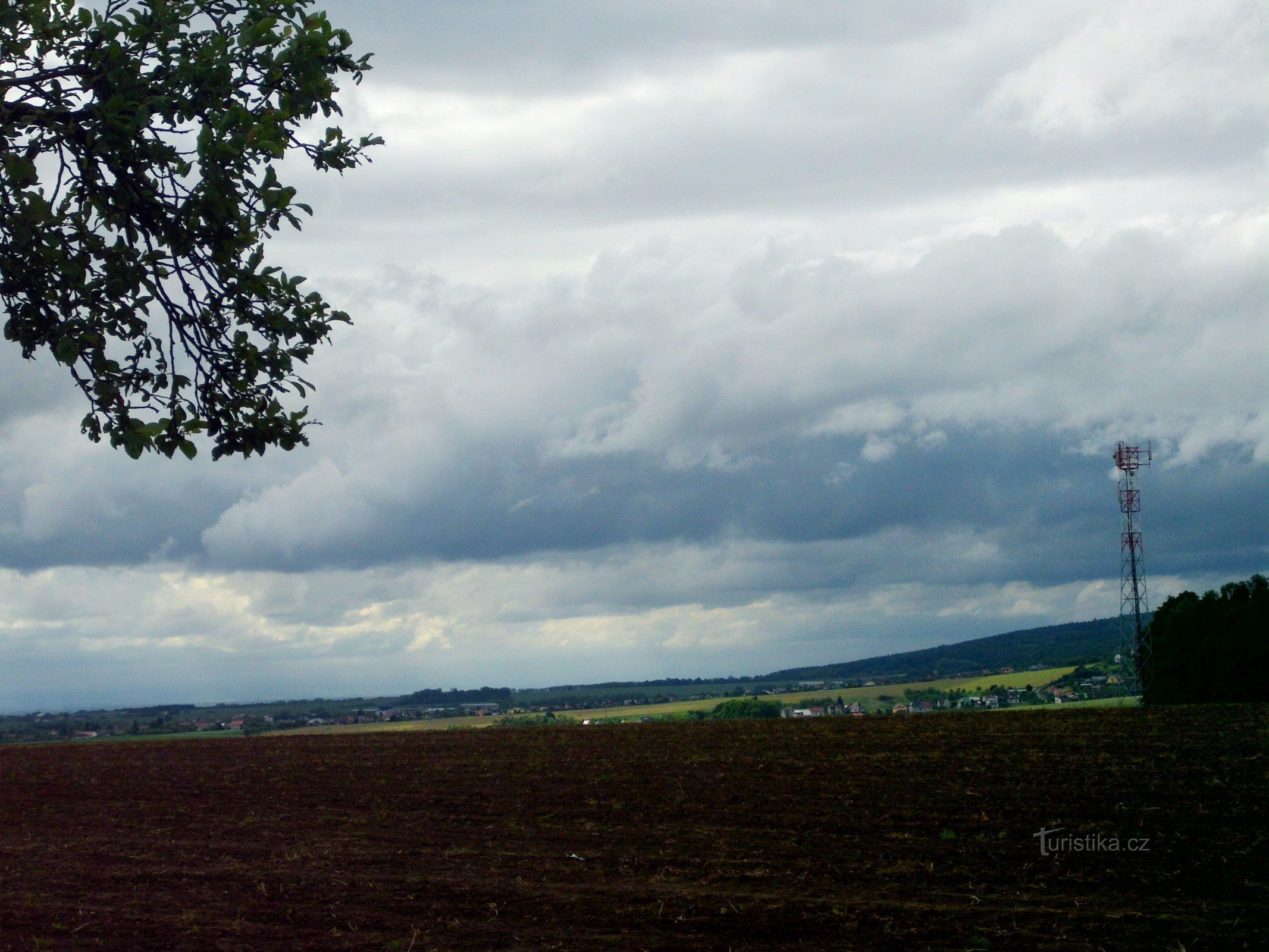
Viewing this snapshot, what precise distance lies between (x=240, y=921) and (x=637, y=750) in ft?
65.4

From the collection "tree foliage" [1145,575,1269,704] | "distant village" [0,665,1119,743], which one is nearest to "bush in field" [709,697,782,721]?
"distant village" [0,665,1119,743]

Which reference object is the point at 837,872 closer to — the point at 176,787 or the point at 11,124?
the point at 11,124

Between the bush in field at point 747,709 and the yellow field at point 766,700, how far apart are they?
329 cm

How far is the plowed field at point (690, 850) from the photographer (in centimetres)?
1277

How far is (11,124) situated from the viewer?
27.9 feet

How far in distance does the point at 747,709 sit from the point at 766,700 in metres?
5.58

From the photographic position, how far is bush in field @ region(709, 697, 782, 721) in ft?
174

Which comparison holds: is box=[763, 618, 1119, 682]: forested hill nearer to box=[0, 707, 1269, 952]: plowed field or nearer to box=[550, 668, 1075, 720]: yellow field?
box=[550, 668, 1075, 720]: yellow field

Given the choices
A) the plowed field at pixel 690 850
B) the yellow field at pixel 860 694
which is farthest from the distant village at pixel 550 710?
the plowed field at pixel 690 850

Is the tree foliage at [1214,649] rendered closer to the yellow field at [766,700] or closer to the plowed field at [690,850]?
the yellow field at [766,700]

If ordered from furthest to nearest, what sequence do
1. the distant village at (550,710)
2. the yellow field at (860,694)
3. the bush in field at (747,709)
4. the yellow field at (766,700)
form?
the yellow field at (860,694) < the yellow field at (766,700) < the distant village at (550,710) < the bush in field at (747,709)

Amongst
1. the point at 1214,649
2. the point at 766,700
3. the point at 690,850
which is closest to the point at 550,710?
the point at 766,700

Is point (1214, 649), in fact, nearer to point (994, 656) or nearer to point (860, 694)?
point (860, 694)

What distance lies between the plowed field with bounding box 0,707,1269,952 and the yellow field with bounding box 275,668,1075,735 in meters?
28.0
